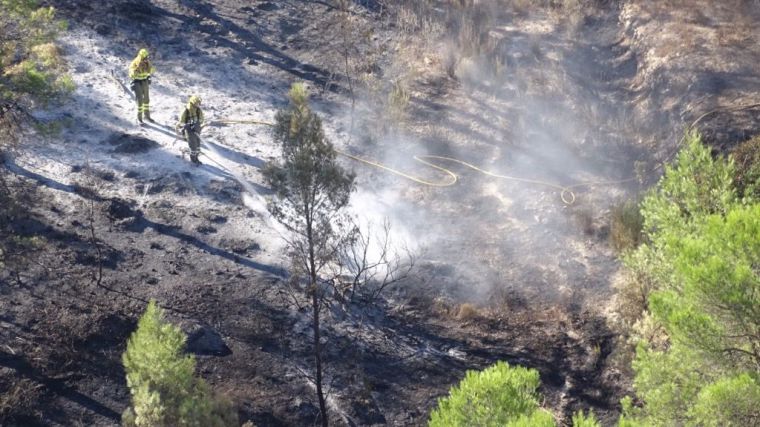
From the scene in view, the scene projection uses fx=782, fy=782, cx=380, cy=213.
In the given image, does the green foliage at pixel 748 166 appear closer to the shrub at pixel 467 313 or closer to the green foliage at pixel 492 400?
the shrub at pixel 467 313

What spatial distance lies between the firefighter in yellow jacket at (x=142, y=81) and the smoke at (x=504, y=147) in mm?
4030

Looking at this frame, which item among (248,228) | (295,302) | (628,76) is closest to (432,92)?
(628,76)

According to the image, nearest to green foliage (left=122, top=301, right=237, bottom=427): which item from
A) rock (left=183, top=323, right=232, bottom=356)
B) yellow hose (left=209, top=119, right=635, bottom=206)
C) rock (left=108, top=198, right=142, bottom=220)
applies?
Answer: rock (left=183, top=323, right=232, bottom=356)

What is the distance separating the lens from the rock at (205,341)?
38.0ft

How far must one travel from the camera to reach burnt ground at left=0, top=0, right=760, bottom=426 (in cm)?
1140

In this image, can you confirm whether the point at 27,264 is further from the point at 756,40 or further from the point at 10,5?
the point at 756,40

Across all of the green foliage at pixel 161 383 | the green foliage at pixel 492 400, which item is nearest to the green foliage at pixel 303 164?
the green foliage at pixel 161 383

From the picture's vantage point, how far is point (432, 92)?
18.4m

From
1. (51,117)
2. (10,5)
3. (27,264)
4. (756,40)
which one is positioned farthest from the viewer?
(756,40)

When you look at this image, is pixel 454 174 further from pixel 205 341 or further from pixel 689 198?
pixel 689 198

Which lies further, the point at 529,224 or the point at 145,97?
the point at 145,97

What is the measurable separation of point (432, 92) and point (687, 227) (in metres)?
10.3

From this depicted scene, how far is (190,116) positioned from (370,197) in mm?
3746

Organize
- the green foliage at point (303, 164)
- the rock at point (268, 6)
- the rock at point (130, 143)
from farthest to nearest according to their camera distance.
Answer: the rock at point (268, 6), the rock at point (130, 143), the green foliage at point (303, 164)
